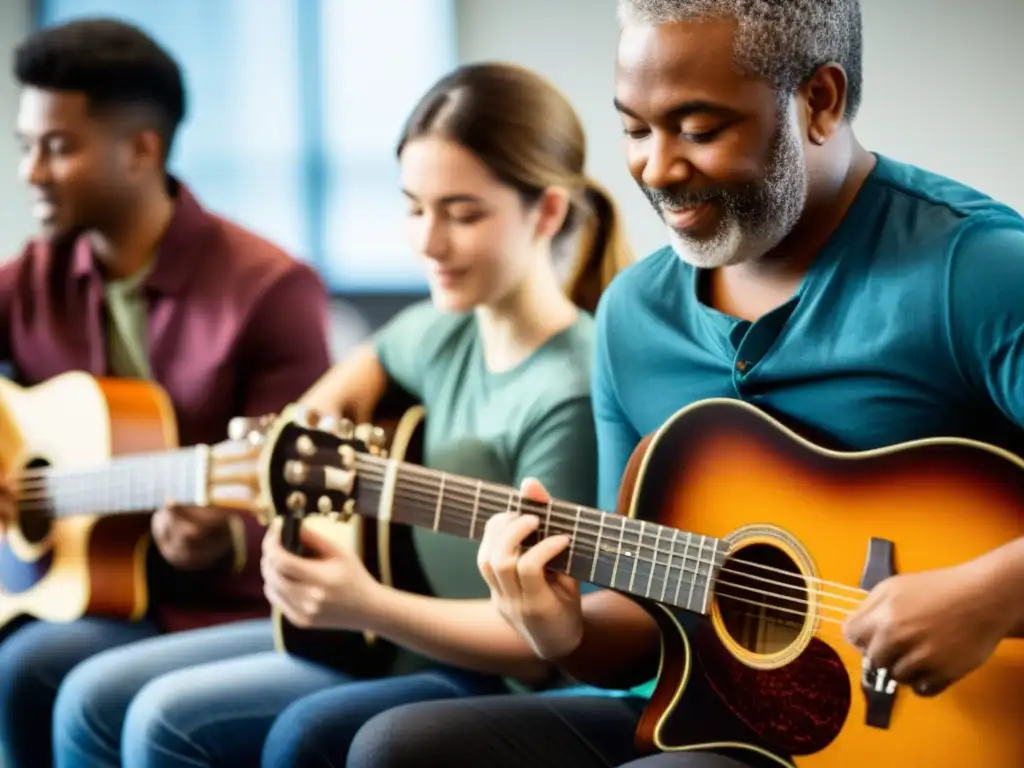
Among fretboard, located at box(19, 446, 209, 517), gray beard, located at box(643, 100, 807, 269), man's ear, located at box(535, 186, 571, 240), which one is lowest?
fretboard, located at box(19, 446, 209, 517)

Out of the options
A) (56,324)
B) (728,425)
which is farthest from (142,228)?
(728,425)

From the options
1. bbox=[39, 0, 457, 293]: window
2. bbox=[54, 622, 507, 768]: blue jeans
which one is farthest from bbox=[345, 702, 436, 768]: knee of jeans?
bbox=[39, 0, 457, 293]: window

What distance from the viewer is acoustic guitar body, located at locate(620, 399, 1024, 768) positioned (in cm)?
101

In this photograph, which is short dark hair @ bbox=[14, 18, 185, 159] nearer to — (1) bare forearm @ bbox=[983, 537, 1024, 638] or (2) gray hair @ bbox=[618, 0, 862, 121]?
(2) gray hair @ bbox=[618, 0, 862, 121]

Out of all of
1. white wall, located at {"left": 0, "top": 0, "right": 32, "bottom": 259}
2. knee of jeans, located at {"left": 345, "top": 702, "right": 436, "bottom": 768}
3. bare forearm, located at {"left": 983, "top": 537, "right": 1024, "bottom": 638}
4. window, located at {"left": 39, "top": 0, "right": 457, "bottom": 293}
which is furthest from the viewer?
window, located at {"left": 39, "top": 0, "right": 457, "bottom": 293}

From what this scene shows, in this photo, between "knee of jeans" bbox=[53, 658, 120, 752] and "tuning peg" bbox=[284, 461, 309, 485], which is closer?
"tuning peg" bbox=[284, 461, 309, 485]

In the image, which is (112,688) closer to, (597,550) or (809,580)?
(597,550)

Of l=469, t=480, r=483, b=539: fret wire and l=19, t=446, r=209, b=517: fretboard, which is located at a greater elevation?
l=469, t=480, r=483, b=539: fret wire

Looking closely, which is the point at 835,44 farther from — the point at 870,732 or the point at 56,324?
the point at 56,324

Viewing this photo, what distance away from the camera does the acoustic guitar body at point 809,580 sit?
1009 mm

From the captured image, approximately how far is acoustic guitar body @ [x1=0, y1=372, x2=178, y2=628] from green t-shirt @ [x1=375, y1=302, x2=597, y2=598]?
1.49 feet

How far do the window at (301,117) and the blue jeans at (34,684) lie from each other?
2.00 m

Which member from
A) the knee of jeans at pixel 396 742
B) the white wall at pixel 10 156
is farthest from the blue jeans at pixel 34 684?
the white wall at pixel 10 156

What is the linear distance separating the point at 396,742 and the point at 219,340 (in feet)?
2.67
